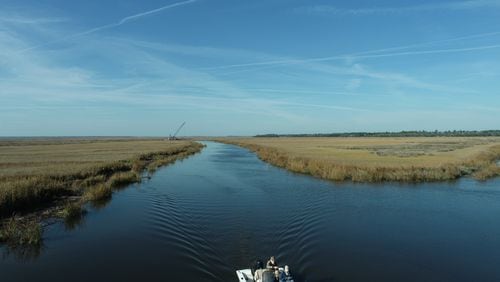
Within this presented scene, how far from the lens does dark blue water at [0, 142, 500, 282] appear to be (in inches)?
474

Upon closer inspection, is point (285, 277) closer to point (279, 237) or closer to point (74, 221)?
point (279, 237)

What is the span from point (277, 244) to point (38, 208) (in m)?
13.4

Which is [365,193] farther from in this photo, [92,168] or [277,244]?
[92,168]

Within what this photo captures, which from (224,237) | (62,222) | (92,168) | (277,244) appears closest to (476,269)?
(277,244)

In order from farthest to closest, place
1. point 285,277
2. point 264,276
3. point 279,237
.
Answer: point 279,237 < point 285,277 < point 264,276

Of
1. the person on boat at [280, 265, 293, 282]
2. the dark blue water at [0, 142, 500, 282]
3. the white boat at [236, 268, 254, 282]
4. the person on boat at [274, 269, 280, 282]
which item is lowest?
the dark blue water at [0, 142, 500, 282]

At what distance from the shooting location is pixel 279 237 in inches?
612

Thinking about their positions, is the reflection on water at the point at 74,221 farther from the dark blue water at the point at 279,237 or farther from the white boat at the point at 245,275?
the white boat at the point at 245,275

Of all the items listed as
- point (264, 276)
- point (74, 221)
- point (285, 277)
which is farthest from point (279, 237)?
point (74, 221)

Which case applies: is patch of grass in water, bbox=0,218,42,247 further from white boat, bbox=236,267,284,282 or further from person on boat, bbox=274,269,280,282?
person on boat, bbox=274,269,280,282

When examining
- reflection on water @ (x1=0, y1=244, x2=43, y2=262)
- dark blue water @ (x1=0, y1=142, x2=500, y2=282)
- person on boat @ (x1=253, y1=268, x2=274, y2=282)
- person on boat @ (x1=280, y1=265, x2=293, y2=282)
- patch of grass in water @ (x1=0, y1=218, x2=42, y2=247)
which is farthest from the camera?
patch of grass in water @ (x1=0, y1=218, x2=42, y2=247)

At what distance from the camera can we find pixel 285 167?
141 ft

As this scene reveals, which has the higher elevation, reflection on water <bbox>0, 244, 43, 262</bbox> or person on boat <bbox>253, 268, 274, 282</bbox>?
person on boat <bbox>253, 268, 274, 282</bbox>

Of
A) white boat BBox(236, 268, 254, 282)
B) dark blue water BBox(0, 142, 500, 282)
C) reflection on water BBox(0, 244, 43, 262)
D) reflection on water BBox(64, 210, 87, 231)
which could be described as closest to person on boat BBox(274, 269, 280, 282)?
white boat BBox(236, 268, 254, 282)
